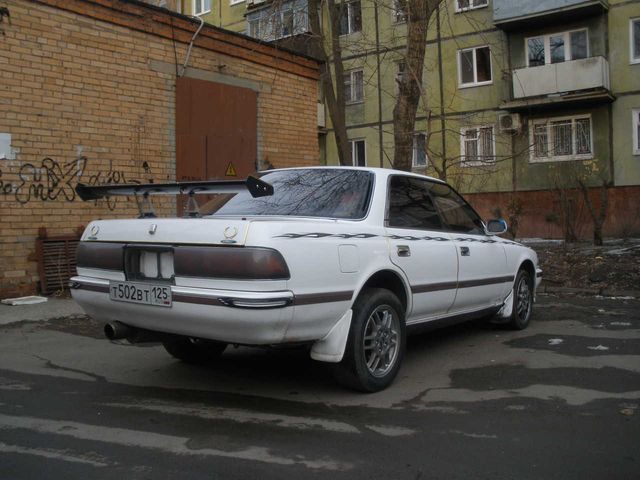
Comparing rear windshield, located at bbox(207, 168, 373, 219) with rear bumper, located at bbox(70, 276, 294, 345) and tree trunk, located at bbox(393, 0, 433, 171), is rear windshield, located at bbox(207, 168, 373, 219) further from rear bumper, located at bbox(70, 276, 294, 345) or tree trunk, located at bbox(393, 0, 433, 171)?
tree trunk, located at bbox(393, 0, 433, 171)

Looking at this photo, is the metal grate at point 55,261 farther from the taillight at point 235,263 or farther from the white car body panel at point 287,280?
the taillight at point 235,263

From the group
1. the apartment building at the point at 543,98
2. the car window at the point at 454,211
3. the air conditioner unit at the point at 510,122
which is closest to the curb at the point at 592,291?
the car window at the point at 454,211

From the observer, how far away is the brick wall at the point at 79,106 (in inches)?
340

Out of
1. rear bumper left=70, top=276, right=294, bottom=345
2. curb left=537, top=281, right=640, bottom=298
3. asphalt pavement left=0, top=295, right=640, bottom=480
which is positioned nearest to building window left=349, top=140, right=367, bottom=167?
curb left=537, top=281, right=640, bottom=298

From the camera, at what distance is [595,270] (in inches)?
426

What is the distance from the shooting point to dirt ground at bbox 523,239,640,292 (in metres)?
9.98

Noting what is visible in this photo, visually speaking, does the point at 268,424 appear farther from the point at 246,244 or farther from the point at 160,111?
the point at 160,111

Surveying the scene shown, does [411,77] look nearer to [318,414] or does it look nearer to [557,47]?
[318,414]

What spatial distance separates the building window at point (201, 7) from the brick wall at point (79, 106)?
23.6 metres

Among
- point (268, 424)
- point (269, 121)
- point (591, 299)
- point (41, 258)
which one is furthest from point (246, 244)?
point (269, 121)

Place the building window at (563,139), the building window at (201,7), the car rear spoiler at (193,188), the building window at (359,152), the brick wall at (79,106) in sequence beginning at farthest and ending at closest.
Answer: the building window at (201,7), the building window at (359,152), the building window at (563,139), the brick wall at (79,106), the car rear spoiler at (193,188)

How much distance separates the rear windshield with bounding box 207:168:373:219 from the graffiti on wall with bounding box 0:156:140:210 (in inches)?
188

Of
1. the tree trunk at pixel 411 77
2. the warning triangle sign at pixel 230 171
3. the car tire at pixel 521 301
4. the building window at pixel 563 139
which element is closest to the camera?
the car tire at pixel 521 301

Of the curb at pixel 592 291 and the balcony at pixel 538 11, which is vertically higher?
the balcony at pixel 538 11
